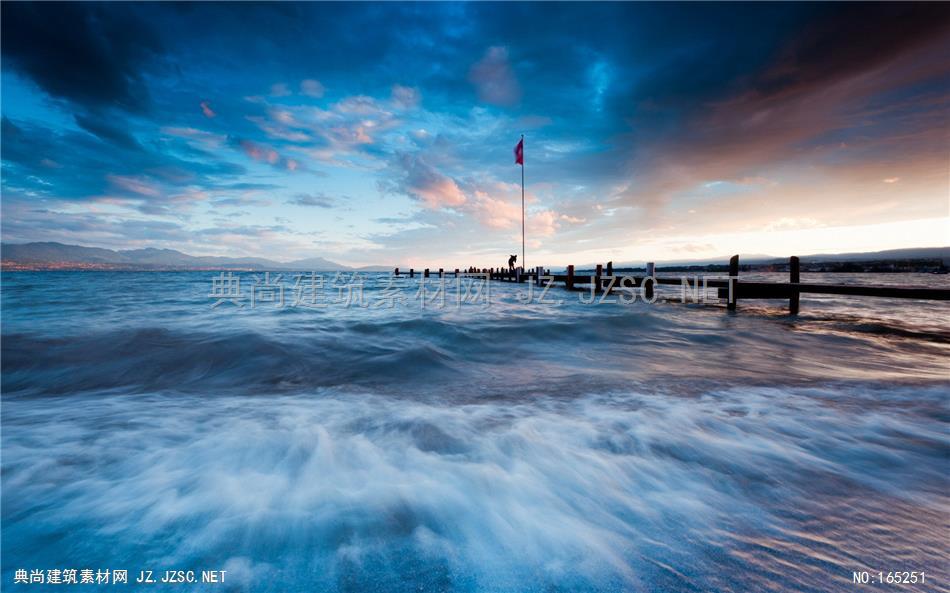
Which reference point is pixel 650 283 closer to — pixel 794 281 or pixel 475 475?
pixel 794 281

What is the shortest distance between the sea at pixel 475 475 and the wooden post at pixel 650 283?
11.6 meters

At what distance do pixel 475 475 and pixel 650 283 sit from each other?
17830 millimetres

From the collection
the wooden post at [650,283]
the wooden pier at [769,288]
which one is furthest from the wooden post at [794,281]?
the wooden post at [650,283]

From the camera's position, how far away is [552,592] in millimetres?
1558

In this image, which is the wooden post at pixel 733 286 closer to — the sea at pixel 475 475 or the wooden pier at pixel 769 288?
the wooden pier at pixel 769 288

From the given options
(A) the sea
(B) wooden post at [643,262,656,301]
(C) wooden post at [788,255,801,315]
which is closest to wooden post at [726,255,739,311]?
(C) wooden post at [788,255,801,315]

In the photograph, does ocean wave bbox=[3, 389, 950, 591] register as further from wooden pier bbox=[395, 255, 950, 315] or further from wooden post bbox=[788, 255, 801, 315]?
wooden post bbox=[788, 255, 801, 315]

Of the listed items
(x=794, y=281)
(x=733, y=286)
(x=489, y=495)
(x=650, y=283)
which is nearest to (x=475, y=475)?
(x=489, y=495)

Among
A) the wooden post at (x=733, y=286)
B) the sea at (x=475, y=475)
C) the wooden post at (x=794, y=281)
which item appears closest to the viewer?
the sea at (x=475, y=475)

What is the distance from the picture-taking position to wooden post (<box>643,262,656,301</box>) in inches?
684

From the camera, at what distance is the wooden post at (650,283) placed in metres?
17.4

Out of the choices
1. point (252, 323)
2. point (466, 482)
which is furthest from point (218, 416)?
point (252, 323)

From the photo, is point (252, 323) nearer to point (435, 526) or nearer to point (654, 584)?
point (435, 526)

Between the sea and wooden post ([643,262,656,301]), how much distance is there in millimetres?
11622
